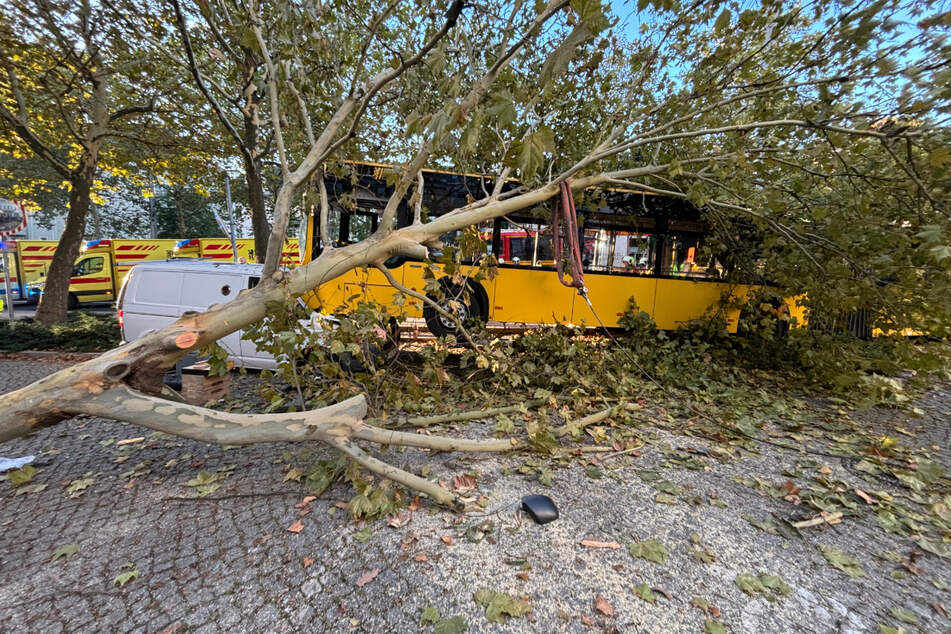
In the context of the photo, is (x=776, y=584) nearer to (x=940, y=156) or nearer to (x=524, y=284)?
(x=940, y=156)

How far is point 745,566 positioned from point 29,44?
11.9 meters

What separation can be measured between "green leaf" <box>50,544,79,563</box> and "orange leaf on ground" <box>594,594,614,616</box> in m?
2.90

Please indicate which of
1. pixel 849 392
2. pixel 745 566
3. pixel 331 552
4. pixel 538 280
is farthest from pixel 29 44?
pixel 849 392

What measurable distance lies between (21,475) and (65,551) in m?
1.26

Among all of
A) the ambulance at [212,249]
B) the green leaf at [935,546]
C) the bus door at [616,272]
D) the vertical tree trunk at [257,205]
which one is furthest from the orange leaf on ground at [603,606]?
the ambulance at [212,249]

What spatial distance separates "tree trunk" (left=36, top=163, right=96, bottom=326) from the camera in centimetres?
855

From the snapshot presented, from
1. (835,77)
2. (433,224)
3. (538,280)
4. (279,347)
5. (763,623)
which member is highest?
(835,77)

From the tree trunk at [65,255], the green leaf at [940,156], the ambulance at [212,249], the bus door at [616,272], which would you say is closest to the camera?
the green leaf at [940,156]

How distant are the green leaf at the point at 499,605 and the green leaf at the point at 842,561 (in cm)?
185

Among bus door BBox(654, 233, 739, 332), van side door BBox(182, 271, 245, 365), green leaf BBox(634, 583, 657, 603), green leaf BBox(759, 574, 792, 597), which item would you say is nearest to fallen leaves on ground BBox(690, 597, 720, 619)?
green leaf BBox(634, 583, 657, 603)

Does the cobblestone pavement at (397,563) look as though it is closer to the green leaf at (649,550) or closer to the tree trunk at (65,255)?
the green leaf at (649,550)

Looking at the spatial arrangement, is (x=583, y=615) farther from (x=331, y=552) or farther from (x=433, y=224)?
(x=433, y=224)

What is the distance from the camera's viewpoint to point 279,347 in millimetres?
3492

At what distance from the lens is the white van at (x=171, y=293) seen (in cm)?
617
